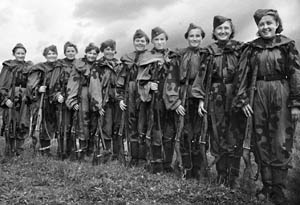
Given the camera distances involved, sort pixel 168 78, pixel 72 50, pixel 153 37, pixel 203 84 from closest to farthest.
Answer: pixel 203 84
pixel 168 78
pixel 153 37
pixel 72 50

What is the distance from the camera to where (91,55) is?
28.9 ft

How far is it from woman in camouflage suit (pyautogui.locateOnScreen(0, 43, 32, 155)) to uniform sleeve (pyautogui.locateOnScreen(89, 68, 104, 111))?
215 cm

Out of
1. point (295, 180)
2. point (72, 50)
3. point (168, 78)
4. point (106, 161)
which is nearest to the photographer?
point (295, 180)

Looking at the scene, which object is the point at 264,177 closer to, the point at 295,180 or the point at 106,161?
the point at 295,180

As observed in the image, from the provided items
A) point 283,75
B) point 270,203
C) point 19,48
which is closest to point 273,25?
point 283,75

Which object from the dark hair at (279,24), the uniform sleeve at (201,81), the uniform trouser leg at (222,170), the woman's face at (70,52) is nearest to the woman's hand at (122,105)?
the uniform sleeve at (201,81)

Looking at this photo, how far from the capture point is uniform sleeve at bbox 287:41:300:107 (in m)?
5.21

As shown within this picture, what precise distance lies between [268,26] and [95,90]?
4.15 metres

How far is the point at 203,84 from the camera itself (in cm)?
635

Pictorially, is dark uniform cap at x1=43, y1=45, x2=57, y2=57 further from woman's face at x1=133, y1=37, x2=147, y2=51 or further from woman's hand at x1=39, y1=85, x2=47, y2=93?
woman's face at x1=133, y1=37, x2=147, y2=51

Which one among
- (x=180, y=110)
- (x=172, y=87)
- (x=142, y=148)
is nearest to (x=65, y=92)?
(x=142, y=148)

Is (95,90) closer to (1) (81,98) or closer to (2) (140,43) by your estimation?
(1) (81,98)

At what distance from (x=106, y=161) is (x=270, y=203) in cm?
407

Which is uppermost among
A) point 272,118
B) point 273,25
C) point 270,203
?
point 273,25
